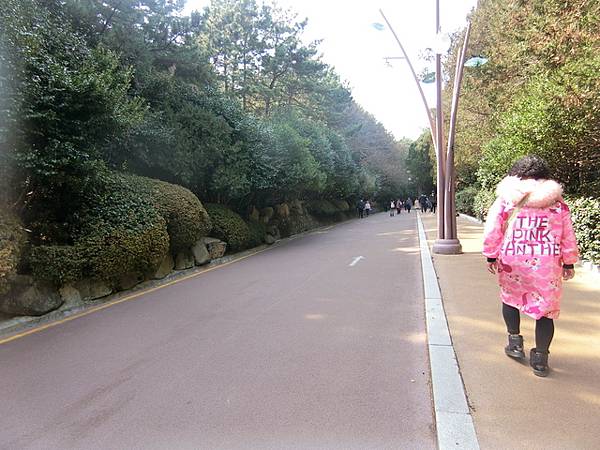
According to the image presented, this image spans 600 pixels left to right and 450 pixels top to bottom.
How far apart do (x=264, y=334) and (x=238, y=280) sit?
4.06 metres

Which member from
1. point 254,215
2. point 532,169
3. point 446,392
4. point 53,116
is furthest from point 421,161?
point 446,392

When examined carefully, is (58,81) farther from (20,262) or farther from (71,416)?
(71,416)

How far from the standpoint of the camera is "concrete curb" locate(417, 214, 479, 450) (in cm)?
296

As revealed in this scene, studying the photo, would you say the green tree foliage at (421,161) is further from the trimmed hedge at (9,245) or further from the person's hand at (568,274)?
the person's hand at (568,274)

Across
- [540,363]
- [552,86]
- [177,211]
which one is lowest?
[540,363]

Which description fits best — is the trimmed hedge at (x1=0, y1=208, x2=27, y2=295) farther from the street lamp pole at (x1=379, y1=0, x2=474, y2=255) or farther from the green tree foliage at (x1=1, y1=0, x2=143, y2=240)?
the street lamp pole at (x1=379, y1=0, x2=474, y2=255)

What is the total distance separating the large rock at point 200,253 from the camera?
11398 mm

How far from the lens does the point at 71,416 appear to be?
344 cm

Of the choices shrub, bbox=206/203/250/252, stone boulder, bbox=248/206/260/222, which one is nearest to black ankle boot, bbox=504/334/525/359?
shrub, bbox=206/203/250/252

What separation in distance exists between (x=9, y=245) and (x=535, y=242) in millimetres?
6119

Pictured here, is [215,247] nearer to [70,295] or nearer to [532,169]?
[70,295]

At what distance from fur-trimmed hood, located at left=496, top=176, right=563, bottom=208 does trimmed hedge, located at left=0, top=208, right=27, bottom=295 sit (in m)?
5.75

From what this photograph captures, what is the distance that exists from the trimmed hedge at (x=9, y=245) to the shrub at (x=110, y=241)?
0.40 metres

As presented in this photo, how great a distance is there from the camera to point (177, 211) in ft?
33.2
